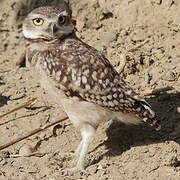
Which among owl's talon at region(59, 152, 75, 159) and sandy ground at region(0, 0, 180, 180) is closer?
sandy ground at region(0, 0, 180, 180)

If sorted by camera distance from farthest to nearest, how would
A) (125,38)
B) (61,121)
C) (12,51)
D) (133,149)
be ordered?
(12,51) < (125,38) < (61,121) < (133,149)

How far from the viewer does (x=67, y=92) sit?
15.6 ft

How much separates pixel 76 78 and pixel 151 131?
146 centimetres

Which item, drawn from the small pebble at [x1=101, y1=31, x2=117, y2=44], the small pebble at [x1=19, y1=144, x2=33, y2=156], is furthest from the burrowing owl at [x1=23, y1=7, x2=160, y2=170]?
the small pebble at [x1=101, y1=31, x2=117, y2=44]

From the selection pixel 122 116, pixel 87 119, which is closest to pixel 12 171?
pixel 87 119

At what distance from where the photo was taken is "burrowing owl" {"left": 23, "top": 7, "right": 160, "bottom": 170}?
15.6ft

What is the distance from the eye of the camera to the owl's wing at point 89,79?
475 centimetres

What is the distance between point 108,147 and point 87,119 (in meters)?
0.64

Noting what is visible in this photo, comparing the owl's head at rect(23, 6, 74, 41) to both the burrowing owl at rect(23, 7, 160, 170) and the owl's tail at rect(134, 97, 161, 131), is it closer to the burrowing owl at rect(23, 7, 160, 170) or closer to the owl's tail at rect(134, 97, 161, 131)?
the burrowing owl at rect(23, 7, 160, 170)

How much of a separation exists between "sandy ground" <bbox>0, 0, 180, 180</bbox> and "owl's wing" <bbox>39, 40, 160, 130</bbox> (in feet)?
1.96

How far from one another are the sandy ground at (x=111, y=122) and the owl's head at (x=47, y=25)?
4.70 feet

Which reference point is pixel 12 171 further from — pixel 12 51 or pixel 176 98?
pixel 12 51

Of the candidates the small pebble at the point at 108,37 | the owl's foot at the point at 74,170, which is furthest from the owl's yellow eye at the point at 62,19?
the small pebble at the point at 108,37

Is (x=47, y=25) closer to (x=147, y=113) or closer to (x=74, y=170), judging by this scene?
(x=147, y=113)
